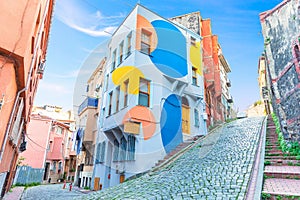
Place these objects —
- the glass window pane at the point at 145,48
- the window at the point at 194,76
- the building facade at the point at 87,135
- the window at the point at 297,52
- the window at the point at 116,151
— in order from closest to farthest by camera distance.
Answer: the window at the point at 297,52, the window at the point at 116,151, the glass window pane at the point at 145,48, the window at the point at 194,76, the building facade at the point at 87,135

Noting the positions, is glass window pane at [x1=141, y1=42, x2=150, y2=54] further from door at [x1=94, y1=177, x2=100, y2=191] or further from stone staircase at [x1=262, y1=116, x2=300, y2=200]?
door at [x1=94, y1=177, x2=100, y2=191]

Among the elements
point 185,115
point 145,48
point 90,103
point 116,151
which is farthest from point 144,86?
point 90,103

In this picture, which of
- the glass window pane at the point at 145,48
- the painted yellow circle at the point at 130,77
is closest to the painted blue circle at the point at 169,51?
the glass window pane at the point at 145,48

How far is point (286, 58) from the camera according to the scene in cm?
744

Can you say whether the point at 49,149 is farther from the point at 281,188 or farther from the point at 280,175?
the point at 281,188

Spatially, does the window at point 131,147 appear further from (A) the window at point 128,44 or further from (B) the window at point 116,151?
(A) the window at point 128,44

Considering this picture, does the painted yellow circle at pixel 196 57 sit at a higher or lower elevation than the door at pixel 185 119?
higher

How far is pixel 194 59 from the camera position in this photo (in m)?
15.0

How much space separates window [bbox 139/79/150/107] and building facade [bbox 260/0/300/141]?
6.10 meters

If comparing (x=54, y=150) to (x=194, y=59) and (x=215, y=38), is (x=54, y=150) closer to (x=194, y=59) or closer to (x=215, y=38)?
(x=194, y=59)

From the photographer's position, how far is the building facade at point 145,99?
9.98 metres

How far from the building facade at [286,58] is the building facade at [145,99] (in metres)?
5.39

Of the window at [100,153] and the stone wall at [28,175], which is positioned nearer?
the window at [100,153]

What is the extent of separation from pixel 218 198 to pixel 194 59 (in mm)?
12391
